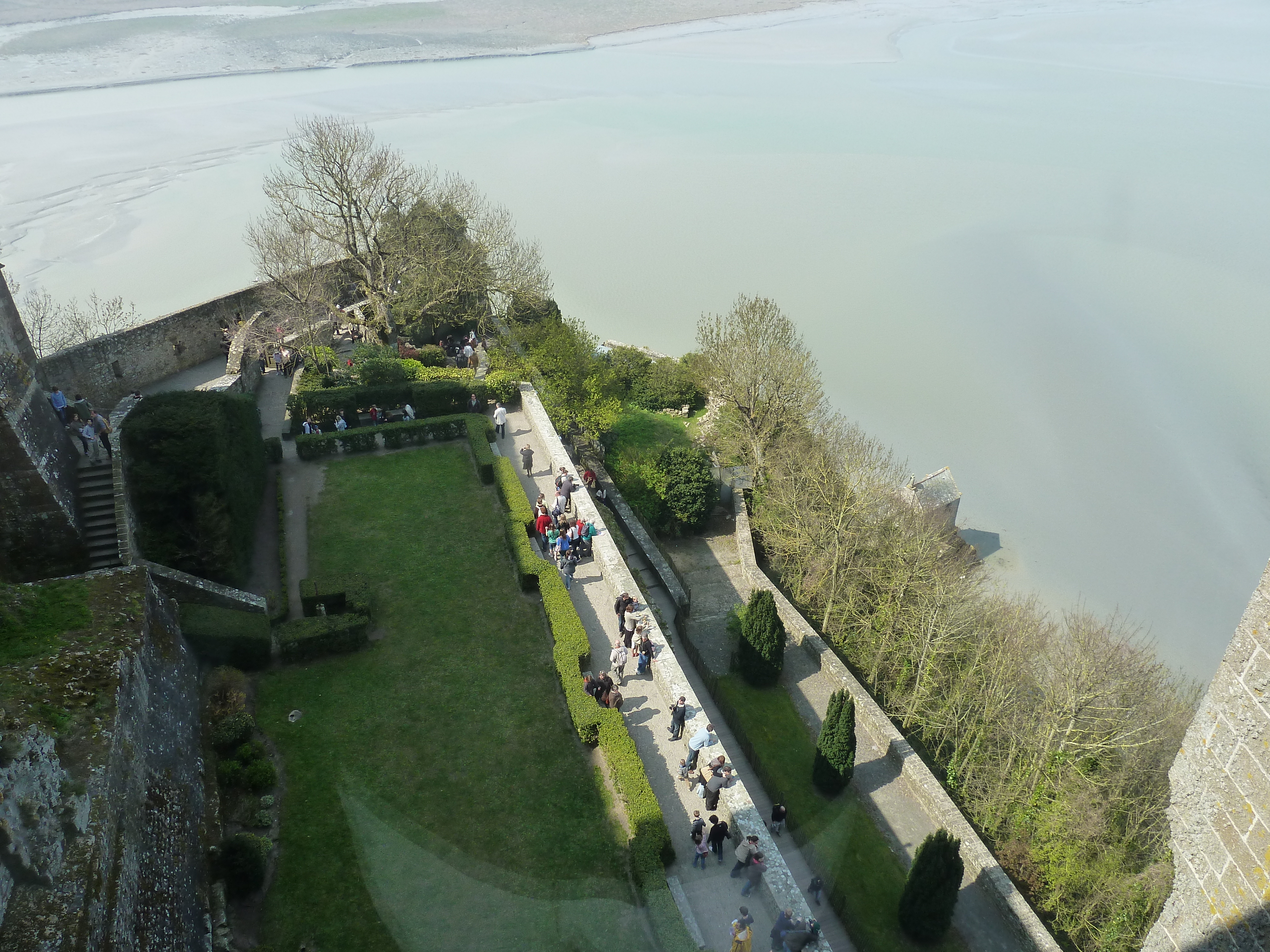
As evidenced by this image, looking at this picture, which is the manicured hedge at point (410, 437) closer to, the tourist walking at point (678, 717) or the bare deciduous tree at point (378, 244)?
the bare deciduous tree at point (378, 244)

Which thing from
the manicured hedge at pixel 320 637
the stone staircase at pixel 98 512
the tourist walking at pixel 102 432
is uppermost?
the tourist walking at pixel 102 432

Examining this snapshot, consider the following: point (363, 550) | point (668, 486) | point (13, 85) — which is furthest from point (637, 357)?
point (13, 85)

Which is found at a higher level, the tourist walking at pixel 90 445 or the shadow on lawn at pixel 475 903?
the tourist walking at pixel 90 445

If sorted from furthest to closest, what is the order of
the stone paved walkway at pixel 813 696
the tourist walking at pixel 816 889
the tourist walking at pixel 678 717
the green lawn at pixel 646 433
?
the green lawn at pixel 646 433
the stone paved walkway at pixel 813 696
the tourist walking at pixel 816 889
the tourist walking at pixel 678 717

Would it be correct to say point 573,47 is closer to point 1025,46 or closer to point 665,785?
point 1025,46

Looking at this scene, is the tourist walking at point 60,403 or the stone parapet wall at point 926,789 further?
the tourist walking at point 60,403

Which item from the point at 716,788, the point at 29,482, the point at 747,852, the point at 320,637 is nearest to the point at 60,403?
the point at 29,482

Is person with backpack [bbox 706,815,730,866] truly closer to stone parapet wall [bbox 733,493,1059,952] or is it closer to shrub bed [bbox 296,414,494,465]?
stone parapet wall [bbox 733,493,1059,952]

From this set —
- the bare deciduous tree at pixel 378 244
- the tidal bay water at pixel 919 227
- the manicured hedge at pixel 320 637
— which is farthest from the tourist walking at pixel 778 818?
the bare deciduous tree at pixel 378 244
